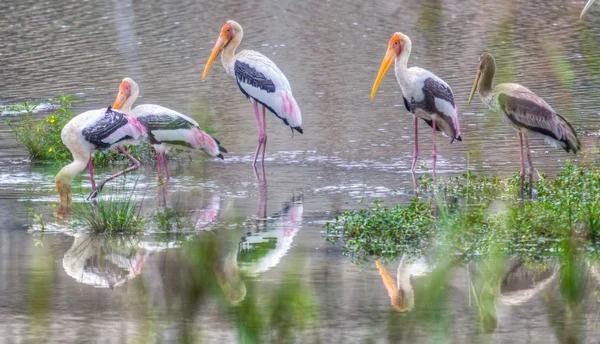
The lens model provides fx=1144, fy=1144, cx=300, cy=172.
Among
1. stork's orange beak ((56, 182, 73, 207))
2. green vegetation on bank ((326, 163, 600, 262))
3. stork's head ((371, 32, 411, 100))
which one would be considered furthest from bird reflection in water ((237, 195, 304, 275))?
stork's head ((371, 32, 411, 100))

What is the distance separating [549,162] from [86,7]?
18.8 metres

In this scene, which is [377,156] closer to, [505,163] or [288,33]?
[505,163]

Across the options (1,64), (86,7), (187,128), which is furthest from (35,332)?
(86,7)

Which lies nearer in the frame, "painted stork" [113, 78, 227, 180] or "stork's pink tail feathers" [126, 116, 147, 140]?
"stork's pink tail feathers" [126, 116, 147, 140]

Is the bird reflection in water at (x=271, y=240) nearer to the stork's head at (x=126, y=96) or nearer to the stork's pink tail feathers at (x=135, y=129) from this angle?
the stork's pink tail feathers at (x=135, y=129)

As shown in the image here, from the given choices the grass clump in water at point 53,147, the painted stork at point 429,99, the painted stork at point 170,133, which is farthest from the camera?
the grass clump in water at point 53,147

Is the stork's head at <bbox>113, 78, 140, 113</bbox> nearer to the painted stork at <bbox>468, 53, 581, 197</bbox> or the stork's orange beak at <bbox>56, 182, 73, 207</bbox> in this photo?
the stork's orange beak at <bbox>56, 182, 73, 207</bbox>

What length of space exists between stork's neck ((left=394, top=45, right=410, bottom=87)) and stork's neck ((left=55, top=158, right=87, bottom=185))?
293 cm

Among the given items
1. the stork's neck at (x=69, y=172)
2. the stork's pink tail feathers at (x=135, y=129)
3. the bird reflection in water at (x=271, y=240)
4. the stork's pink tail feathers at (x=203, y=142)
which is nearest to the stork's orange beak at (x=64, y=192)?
the stork's neck at (x=69, y=172)

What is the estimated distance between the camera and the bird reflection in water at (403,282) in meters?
5.20

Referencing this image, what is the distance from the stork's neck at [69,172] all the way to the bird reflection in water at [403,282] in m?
3.28

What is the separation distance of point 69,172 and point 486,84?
11.4ft

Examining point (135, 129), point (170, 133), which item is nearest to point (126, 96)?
point (170, 133)

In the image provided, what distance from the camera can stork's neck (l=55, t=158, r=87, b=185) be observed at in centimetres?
872
